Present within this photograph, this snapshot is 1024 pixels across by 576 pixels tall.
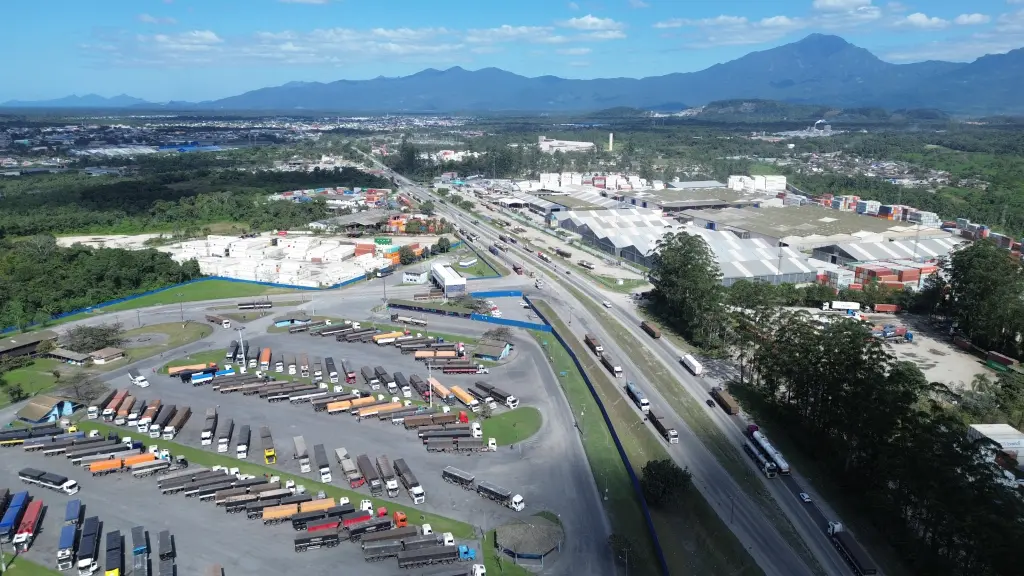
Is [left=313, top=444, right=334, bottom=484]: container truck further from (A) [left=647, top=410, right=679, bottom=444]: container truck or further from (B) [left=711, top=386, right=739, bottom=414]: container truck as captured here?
(B) [left=711, top=386, right=739, bottom=414]: container truck

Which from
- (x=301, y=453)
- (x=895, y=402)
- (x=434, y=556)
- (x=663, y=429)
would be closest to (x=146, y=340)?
(x=301, y=453)

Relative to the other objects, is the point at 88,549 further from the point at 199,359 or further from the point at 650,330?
the point at 650,330

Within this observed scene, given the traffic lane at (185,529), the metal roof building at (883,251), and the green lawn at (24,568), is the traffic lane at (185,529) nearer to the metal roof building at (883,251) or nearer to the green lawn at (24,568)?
the green lawn at (24,568)

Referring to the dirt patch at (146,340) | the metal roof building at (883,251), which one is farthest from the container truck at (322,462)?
the metal roof building at (883,251)

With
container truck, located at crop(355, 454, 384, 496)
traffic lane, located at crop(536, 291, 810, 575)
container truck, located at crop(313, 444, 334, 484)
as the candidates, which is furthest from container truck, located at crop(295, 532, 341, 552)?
traffic lane, located at crop(536, 291, 810, 575)

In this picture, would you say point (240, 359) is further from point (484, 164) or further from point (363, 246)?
point (484, 164)

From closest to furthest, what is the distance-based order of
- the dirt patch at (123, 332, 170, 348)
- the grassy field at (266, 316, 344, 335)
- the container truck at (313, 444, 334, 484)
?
1. the container truck at (313, 444, 334, 484)
2. the dirt patch at (123, 332, 170, 348)
3. the grassy field at (266, 316, 344, 335)

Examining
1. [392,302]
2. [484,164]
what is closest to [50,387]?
[392,302]
